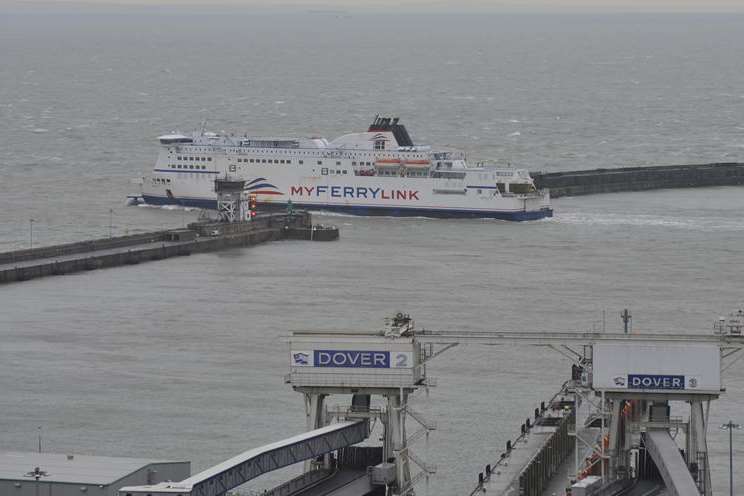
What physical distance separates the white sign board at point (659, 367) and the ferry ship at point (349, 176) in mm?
39603

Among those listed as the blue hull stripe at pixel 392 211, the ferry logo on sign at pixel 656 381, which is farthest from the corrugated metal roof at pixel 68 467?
the blue hull stripe at pixel 392 211

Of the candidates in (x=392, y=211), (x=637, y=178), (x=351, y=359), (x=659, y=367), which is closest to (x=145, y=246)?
(x=392, y=211)

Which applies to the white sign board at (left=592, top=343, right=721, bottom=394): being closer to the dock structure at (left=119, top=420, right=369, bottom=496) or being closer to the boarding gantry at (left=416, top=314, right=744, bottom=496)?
the boarding gantry at (left=416, top=314, right=744, bottom=496)

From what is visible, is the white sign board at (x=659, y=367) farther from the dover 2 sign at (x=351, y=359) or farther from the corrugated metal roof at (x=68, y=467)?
the corrugated metal roof at (x=68, y=467)

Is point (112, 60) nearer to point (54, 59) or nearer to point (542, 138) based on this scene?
point (54, 59)

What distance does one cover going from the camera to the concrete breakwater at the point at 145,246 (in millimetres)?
55188

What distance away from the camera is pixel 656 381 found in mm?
30250

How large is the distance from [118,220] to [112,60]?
426ft

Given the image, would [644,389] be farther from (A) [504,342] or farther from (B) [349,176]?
(B) [349,176]

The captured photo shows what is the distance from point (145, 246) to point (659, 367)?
1228 inches

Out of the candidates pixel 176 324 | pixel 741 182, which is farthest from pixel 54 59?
pixel 176 324

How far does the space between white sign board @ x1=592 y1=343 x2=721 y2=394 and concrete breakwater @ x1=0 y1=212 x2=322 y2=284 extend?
2617cm

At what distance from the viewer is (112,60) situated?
196 m

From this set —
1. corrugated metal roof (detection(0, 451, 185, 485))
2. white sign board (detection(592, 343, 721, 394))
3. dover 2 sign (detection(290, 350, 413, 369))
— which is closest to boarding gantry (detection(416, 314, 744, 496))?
white sign board (detection(592, 343, 721, 394))
